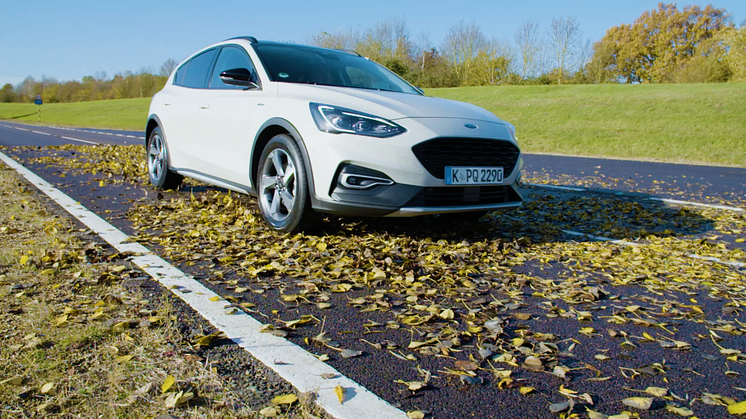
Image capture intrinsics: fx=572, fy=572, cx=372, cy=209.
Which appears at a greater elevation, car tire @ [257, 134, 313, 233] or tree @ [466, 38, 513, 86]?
tree @ [466, 38, 513, 86]

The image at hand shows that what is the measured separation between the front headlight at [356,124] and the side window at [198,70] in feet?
8.61

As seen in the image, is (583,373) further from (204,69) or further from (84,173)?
(84,173)

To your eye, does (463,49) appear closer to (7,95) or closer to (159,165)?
(159,165)

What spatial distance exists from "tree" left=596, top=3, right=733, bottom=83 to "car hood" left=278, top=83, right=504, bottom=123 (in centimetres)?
6638

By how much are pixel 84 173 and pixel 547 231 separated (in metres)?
7.33

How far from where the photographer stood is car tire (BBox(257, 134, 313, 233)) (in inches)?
184

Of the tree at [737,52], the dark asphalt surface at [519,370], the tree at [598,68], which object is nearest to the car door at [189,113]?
the dark asphalt surface at [519,370]

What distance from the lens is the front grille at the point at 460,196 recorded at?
14.6 feet

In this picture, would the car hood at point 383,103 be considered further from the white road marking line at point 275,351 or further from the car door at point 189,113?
the white road marking line at point 275,351

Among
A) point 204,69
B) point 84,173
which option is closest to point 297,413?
point 204,69

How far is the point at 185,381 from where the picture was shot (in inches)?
87.2

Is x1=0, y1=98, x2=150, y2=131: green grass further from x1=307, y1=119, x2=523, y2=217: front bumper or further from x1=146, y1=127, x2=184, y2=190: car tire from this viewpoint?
x1=307, y1=119, x2=523, y2=217: front bumper

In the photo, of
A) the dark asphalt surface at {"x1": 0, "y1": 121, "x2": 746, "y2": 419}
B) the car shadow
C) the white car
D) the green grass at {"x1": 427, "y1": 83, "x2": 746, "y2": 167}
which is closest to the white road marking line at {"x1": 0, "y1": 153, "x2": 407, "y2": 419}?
the dark asphalt surface at {"x1": 0, "y1": 121, "x2": 746, "y2": 419}

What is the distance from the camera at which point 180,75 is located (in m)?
7.35
